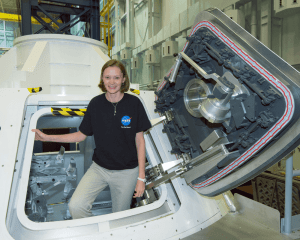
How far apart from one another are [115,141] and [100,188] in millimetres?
411

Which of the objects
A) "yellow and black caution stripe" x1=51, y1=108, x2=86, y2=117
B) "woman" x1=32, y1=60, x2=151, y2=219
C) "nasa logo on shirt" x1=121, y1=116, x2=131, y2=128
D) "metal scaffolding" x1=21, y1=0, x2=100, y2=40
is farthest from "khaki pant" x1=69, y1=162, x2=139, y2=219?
"metal scaffolding" x1=21, y1=0, x2=100, y2=40

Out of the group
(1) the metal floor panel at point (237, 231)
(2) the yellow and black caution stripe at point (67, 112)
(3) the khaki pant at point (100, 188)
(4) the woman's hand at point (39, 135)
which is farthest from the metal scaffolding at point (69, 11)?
(1) the metal floor panel at point (237, 231)

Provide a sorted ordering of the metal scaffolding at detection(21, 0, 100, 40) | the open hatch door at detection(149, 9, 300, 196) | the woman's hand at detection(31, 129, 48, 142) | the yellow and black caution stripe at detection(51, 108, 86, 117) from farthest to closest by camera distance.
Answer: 1. the metal scaffolding at detection(21, 0, 100, 40)
2. the yellow and black caution stripe at detection(51, 108, 86, 117)
3. the woman's hand at detection(31, 129, 48, 142)
4. the open hatch door at detection(149, 9, 300, 196)

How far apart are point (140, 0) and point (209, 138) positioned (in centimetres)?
941

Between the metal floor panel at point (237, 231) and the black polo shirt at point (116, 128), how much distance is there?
777mm

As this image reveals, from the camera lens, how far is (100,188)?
1.99 meters

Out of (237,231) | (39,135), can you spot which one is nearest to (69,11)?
(39,135)

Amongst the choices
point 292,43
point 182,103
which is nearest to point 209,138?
point 182,103

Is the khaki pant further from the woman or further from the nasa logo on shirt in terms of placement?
the nasa logo on shirt

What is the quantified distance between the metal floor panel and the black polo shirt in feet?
2.55

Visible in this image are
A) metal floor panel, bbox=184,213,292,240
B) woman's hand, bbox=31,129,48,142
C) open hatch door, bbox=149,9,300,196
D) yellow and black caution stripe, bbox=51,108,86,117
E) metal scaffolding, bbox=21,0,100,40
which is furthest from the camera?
metal scaffolding, bbox=21,0,100,40

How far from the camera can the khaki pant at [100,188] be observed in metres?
1.88

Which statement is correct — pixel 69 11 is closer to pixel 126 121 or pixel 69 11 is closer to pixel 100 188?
pixel 126 121

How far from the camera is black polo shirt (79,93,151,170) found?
Result: 6.31 ft
